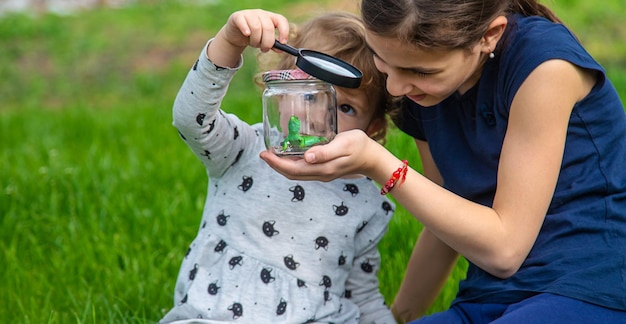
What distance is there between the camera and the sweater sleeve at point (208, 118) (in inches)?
82.7

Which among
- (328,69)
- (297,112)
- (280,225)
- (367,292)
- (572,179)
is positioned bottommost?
(367,292)

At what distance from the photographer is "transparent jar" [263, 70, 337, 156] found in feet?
6.42

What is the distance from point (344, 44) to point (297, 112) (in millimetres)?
382

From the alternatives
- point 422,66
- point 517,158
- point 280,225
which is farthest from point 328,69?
point 280,225

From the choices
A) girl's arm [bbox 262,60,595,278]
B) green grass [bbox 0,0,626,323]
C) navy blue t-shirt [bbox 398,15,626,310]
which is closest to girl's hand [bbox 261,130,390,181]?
girl's arm [bbox 262,60,595,278]

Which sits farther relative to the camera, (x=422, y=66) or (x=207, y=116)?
(x=207, y=116)

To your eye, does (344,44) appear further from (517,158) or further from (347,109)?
(517,158)

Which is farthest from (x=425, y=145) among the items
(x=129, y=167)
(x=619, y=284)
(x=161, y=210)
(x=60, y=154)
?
(x=60, y=154)

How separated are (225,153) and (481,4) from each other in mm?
756

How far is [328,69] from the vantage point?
1877 millimetres

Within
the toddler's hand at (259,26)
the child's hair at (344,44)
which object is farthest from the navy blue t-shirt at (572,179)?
the toddler's hand at (259,26)

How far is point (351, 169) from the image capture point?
1883 millimetres

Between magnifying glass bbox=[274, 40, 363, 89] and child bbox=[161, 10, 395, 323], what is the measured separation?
325mm

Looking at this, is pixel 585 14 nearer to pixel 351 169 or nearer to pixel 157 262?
pixel 157 262
